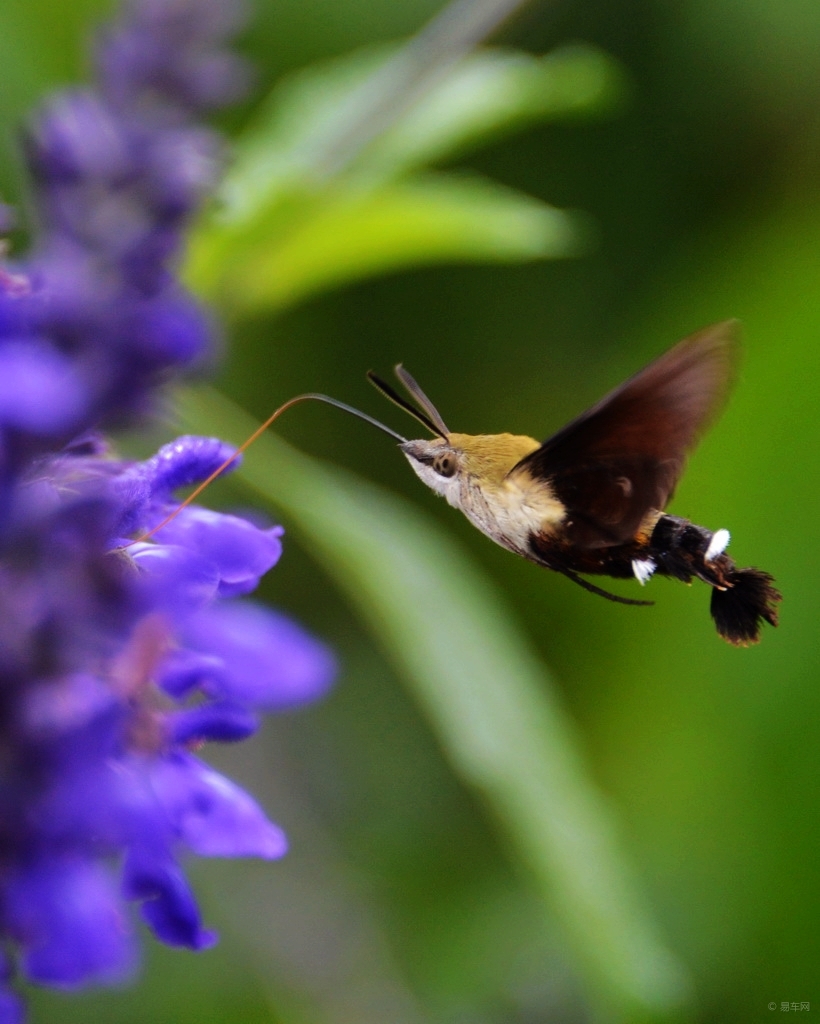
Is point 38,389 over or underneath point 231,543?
over

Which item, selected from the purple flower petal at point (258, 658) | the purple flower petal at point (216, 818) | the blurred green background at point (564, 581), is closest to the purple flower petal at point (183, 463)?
the purple flower petal at point (258, 658)

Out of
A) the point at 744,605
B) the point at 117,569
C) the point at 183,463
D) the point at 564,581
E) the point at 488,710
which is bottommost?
the point at 564,581

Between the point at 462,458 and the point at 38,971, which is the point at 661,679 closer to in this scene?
the point at 462,458

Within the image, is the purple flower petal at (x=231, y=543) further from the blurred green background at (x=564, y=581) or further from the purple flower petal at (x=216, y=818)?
the blurred green background at (x=564, y=581)

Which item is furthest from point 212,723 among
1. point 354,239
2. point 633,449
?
point 354,239

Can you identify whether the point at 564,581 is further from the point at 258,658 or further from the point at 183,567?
the point at 183,567
